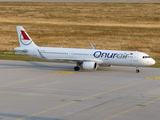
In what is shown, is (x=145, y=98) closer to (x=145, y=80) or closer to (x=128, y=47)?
(x=145, y=80)

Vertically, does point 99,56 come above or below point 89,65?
above

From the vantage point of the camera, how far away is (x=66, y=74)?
5472 centimetres

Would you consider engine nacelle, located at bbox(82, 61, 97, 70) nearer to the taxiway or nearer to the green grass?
→ the taxiway

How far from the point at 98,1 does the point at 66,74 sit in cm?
10324

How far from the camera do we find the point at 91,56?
5662 cm

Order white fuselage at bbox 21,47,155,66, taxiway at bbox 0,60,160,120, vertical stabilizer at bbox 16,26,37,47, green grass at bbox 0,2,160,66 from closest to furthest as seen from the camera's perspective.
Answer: taxiway at bbox 0,60,160,120, white fuselage at bbox 21,47,155,66, vertical stabilizer at bbox 16,26,37,47, green grass at bbox 0,2,160,66

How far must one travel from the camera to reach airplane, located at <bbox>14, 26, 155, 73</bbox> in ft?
180

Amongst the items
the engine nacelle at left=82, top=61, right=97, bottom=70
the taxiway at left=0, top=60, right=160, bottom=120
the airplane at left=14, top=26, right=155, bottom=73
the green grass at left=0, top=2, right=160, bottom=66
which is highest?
the green grass at left=0, top=2, right=160, bottom=66

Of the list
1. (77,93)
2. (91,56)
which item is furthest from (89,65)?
Result: (77,93)

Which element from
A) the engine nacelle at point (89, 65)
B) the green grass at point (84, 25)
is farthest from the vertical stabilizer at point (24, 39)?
the green grass at point (84, 25)

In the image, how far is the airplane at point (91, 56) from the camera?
54.9 meters

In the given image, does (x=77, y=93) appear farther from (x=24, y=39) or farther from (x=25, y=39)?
(x=24, y=39)

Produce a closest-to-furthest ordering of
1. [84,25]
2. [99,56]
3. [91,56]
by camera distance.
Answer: [99,56] < [91,56] < [84,25]

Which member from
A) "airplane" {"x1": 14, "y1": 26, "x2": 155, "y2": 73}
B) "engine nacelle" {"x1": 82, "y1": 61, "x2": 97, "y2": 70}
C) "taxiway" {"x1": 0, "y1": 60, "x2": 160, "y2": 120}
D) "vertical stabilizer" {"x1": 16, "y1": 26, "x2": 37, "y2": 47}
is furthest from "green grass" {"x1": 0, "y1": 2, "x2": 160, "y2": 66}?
"engine nacelle" {"x1": 82, "y1": 61, "x2": 97, "y2": 70}
